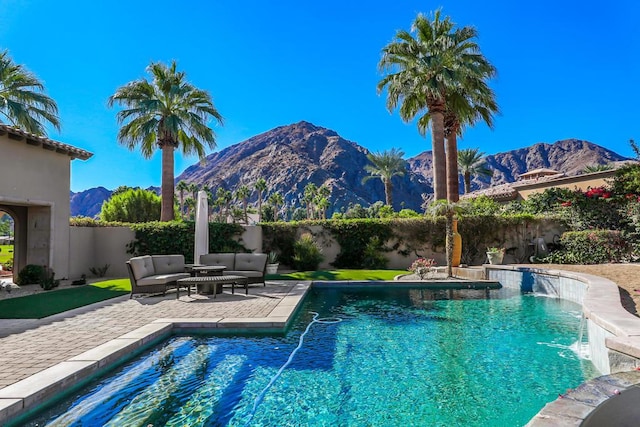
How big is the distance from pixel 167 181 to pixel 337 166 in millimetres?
112113

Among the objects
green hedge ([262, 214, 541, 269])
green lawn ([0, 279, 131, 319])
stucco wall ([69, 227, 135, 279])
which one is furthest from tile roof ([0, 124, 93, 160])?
green hedge ([262, 214, 541, 269])

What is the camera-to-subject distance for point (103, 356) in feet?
14.6

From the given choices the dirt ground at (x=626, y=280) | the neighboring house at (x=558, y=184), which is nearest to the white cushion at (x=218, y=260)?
the dirt ground at (x=626, y=280)

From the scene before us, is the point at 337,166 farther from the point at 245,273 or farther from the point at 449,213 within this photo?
the point at 245,273

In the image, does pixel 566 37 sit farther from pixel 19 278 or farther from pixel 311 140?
pixel 311 140

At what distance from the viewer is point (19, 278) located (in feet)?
40.1

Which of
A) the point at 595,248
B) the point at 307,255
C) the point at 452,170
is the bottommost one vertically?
the point at 307,255

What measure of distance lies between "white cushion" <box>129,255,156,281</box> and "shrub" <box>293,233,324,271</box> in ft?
23.8

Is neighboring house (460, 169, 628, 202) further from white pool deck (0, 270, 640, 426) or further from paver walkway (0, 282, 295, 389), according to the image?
paver walkway (0, 282, 295, 389)

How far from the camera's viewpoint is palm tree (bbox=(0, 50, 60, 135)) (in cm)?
1620

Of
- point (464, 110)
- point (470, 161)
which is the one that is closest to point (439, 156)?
point (464, 110)

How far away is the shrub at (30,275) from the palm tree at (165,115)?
6267 mm

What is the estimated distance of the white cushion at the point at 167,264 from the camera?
10408 mm

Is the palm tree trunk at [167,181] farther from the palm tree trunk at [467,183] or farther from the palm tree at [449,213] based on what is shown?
the palm tree trunk at [467,183]
